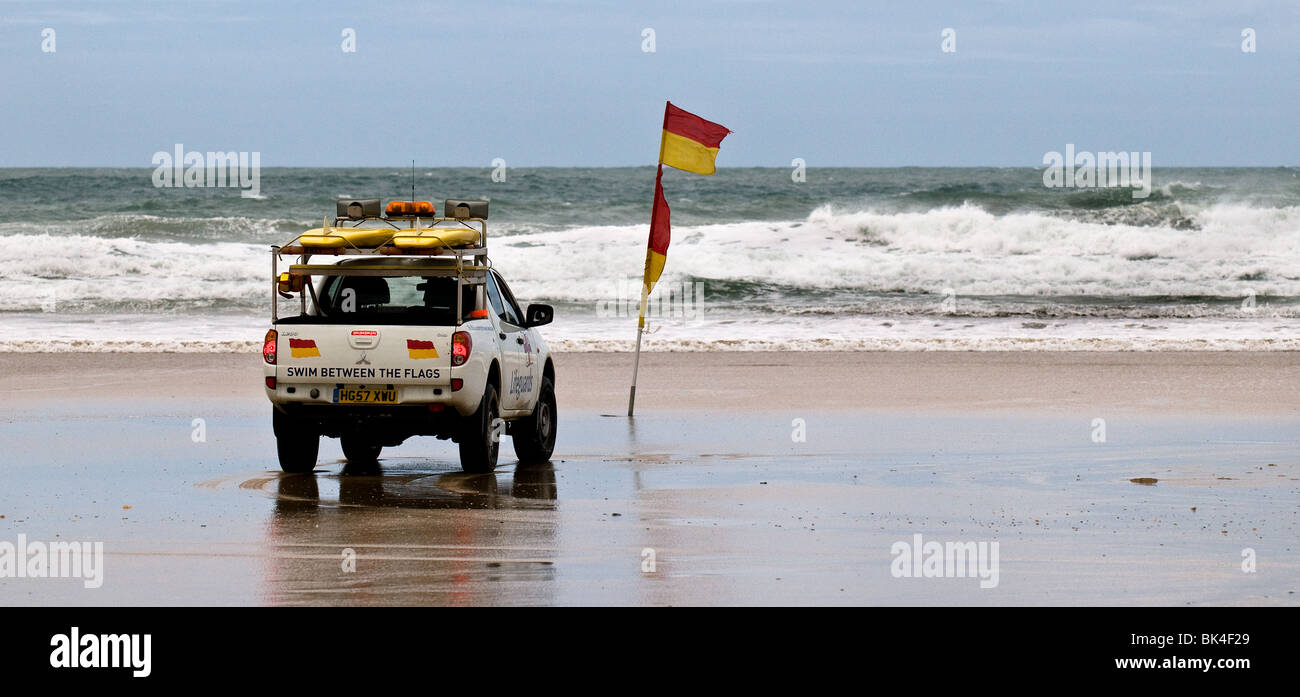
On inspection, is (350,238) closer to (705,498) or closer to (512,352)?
(512,352)

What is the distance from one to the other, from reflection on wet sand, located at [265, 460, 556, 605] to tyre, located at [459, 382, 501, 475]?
0.32 feet

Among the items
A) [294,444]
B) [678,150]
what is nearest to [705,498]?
[294,444]

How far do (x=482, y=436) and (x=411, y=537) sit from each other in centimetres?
235

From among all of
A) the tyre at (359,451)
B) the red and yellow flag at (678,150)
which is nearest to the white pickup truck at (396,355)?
the tyre at (359,451)

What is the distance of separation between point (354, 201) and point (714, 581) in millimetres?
5153

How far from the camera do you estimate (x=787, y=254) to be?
122 feet

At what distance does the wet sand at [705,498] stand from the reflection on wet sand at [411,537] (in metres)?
0.03

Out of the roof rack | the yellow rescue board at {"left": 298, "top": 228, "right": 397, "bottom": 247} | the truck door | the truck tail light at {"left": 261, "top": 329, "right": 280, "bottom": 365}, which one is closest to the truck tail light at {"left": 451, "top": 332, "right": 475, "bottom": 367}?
the roof rack

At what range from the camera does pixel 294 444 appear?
10.9 meters

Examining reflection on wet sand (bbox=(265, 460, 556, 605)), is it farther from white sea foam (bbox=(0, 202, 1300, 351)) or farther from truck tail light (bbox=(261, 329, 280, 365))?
white sea foam (bbox=(0, 202, 1300, 351))

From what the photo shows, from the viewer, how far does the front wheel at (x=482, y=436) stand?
10664 mm

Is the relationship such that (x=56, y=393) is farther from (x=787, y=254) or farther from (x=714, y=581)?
(x=787, y=254)

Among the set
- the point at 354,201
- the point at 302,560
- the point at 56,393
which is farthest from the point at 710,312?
the point at 302,560

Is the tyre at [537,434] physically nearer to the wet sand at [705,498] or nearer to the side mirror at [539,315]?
the wet sand at [705,498]
